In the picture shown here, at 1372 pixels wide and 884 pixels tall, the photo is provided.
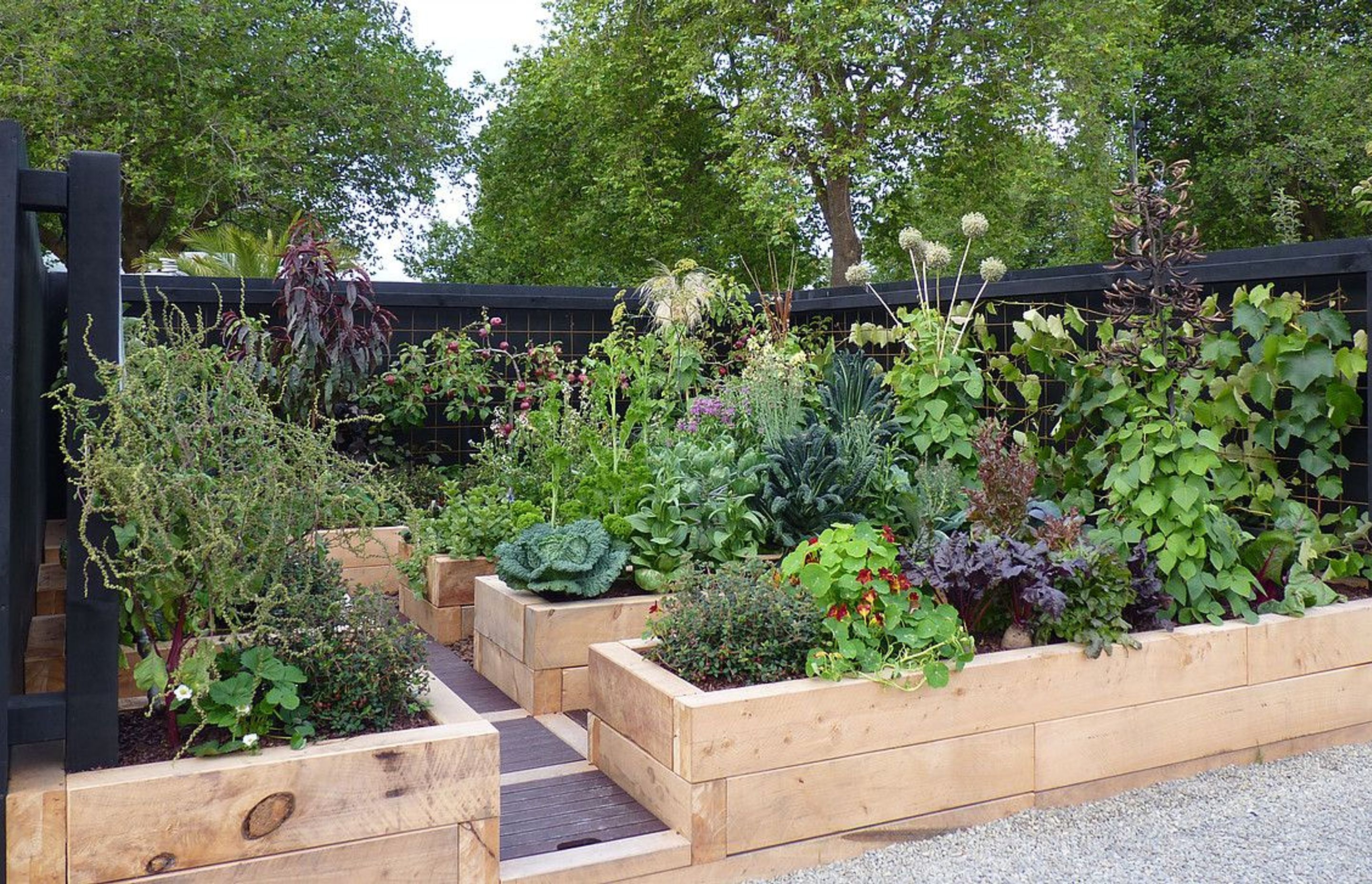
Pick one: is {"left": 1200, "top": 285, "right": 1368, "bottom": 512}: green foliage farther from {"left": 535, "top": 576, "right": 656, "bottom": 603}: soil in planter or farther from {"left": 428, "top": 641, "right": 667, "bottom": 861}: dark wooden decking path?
{"left": 428, "top": 641, "right": 667, "bottom": 861}: dark wooden decking path

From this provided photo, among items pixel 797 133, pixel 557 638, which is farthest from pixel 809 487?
pixel 797 133

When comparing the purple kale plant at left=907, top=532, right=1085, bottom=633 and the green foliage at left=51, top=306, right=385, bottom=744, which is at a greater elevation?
the green foliage at left=51, top=306, right=385, bottom=744

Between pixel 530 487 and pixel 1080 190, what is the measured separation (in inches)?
437

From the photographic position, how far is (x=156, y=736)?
7.36ft

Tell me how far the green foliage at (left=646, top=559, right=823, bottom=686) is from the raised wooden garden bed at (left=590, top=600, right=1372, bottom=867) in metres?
0.08

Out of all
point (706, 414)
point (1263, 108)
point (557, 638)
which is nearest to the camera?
point (557, 638)

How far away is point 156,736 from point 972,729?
6.40ft

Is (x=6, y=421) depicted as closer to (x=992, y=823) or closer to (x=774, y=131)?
(x=992, y=823)

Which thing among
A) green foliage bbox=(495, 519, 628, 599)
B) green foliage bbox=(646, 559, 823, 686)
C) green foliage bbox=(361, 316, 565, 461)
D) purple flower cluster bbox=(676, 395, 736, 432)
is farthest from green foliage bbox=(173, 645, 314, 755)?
green foliage bbox=(361, 316, 565, 461)

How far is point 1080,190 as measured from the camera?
13695 mm

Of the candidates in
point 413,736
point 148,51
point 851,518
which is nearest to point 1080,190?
point 851,518

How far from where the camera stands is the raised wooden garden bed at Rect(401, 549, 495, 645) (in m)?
4.60

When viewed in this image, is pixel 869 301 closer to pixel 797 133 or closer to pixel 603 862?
pixel 603 862

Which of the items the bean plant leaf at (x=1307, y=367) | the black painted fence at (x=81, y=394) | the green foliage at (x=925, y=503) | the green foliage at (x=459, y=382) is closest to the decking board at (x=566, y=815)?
the black painted fence at (x=81, y=394)
